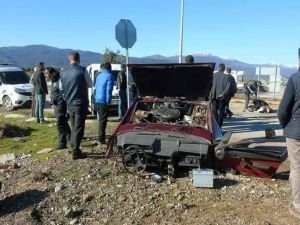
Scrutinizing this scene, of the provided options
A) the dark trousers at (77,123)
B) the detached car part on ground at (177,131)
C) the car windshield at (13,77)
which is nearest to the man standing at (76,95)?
the dark trousers at (77,123)

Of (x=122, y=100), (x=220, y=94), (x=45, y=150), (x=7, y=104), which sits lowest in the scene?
(x=7, y=104)

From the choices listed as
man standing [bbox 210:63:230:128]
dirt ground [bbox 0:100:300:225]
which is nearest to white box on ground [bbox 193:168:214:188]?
dirt ground [bbox 0:100:300:225]

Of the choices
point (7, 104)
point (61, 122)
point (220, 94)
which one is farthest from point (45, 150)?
point (7, 104)

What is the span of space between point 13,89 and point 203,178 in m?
16.7

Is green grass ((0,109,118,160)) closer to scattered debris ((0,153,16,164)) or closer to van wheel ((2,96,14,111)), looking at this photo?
scattered debris ((0,153,16,164))

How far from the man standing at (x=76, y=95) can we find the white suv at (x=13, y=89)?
44.2 feet

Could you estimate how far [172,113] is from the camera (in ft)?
30.8

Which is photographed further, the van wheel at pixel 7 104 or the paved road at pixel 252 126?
the van wheel at pixel 7 104

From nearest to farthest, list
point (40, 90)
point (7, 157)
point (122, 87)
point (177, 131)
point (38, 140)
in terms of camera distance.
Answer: point (177, 131) → point (7, 157) → point (38, 140) → point (122, 87) → point (40, 90)

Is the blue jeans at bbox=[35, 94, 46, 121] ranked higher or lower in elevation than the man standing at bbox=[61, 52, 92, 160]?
lower

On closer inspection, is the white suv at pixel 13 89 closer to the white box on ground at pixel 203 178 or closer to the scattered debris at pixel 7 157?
Answer: the scattered debris at pixel 7 157

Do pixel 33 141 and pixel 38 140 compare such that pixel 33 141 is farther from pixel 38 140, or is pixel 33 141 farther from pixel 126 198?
pixel 126 198

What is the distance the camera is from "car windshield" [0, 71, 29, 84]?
2381 cm

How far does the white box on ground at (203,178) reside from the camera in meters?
7.81
